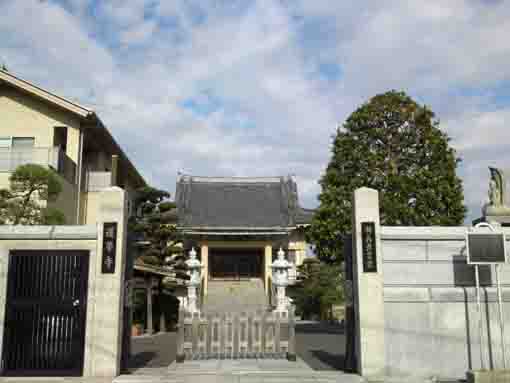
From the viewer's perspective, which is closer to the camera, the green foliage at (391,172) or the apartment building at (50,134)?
the green foliage at (391,172)

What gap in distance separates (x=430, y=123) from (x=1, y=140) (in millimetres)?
14872

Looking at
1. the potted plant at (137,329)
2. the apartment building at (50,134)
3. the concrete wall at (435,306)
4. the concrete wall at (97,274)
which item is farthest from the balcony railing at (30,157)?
the concrete wall at (435,306)

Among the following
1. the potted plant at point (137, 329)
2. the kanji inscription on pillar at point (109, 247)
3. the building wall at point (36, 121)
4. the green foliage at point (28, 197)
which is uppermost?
the building wall at point (36, 121)

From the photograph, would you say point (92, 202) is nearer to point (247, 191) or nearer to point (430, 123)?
point (430, 123)

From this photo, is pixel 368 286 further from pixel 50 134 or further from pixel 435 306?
pixel 50 134

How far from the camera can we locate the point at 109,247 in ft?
28.1

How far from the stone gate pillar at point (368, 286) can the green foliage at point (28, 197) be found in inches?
307

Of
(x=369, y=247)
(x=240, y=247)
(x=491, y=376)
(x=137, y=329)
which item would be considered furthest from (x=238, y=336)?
(x=240, y=247)

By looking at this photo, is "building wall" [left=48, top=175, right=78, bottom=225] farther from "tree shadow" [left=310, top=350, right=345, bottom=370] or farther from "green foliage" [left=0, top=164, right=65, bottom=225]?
"tree shadow" [left=310, top=350, right=345, bottom=370]

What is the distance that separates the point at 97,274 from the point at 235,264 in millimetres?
24198

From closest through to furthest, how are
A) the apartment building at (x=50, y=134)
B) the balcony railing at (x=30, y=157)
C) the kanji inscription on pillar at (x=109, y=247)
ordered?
the kanji inscription on pillar at (x=109, y=247)
the balcony railing at (x=30, y=157)
the apartment building at (x=50, y=134)

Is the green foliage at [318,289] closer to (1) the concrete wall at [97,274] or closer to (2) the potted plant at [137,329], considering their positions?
(2) the potted plant at [137,329]

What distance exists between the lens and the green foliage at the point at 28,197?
12.4 metres

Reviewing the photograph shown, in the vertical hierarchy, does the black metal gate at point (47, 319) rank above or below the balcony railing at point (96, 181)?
below
